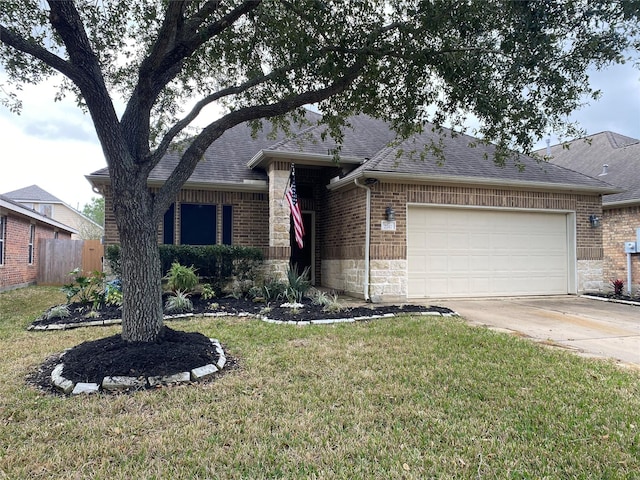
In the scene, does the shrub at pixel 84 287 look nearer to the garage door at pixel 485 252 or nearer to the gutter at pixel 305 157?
the gutter at pixel 305 157

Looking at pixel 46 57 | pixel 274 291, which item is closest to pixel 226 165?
pixel 274 291

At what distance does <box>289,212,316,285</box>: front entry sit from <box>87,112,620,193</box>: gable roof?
1718 mm

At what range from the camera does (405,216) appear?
30.6 feet

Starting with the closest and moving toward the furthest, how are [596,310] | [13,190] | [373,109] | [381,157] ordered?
[373,109]
[596,310]
[381,157]
[13,190]

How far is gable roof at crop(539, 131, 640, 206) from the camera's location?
12118 millimetres

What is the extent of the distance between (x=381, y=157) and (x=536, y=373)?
6404 mm

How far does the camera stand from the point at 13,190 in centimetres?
2738

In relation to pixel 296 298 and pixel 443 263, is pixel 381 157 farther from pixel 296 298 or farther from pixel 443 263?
pixel 296 298

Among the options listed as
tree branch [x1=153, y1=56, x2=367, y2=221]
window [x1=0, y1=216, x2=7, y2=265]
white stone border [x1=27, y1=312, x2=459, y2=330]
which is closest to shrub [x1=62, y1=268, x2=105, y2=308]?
white stone border [x1=27, y1=312, x2=459, y2=330]

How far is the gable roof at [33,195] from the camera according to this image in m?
26.8

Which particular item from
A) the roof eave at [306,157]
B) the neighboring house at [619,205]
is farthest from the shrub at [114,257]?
the neighboring house at [619,205]

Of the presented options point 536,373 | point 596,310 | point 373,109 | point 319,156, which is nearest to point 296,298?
point 319,156

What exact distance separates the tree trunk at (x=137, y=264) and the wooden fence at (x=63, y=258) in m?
13.7

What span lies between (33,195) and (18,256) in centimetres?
1676
